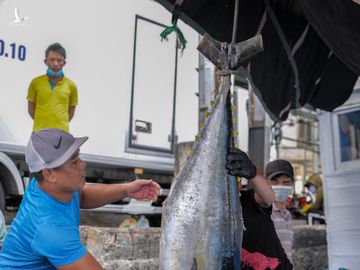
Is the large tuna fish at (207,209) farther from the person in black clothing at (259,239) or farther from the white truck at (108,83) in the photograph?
the white truck at (108,83)

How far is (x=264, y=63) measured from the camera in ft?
13.3

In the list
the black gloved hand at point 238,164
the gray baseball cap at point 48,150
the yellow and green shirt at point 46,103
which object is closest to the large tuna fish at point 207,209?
the black gloved hand at point 238,164

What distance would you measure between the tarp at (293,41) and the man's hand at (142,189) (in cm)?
112

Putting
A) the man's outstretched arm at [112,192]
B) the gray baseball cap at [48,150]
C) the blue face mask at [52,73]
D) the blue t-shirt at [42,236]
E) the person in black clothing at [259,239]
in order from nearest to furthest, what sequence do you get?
the blue t-shirt at [42,236] → the gray baseball cap at [48,150] → the man's outstretched arm at [112,192] → the person in black clothing at [259,239] → the blue face mask at [52,73]

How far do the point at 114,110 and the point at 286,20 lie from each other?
12.1ft

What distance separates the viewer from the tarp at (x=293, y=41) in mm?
3295

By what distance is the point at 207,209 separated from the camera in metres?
2.39

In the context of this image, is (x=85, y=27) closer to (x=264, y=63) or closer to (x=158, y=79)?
(x=158, y=79)

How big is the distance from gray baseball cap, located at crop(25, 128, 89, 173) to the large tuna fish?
50 cm

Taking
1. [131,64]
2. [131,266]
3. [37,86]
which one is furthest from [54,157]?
[131,64]

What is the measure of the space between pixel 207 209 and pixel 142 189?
22.8 inches

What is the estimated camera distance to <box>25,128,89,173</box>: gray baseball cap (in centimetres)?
226

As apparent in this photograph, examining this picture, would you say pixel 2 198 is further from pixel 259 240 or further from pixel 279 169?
pixel 259 240

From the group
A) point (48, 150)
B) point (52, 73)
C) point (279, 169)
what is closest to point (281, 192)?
point (279, 169)
